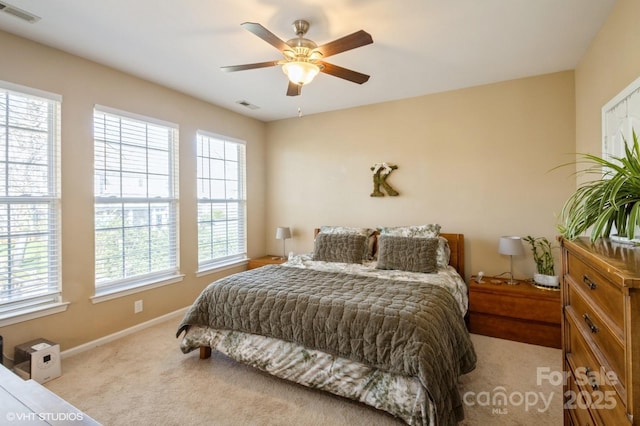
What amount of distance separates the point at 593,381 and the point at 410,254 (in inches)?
84.7

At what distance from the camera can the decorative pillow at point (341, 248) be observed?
11.9 ft

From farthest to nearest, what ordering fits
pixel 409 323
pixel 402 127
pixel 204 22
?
pixel 402 127 < pixel 204 22 < pixel 409 323

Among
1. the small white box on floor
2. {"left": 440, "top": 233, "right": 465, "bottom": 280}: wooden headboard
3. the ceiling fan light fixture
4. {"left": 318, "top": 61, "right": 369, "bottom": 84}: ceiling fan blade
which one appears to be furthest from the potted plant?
the small white box on floor

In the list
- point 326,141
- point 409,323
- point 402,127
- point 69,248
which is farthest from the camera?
point 326,141

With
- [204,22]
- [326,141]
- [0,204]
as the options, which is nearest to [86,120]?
[0,204]

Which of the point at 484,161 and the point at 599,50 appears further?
the point at 484,161

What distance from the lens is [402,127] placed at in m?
4.02

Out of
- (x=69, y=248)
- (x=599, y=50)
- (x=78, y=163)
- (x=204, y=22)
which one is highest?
(x=204, y=22)

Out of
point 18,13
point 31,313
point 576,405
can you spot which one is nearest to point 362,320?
point 576,405

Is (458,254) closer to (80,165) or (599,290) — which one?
(599,290)

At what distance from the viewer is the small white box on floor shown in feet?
7.43

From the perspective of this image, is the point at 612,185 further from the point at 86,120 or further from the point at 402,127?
the point at 86,120

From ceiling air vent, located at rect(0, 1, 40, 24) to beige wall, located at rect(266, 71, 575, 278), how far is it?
123 inches

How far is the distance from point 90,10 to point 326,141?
118 inches
